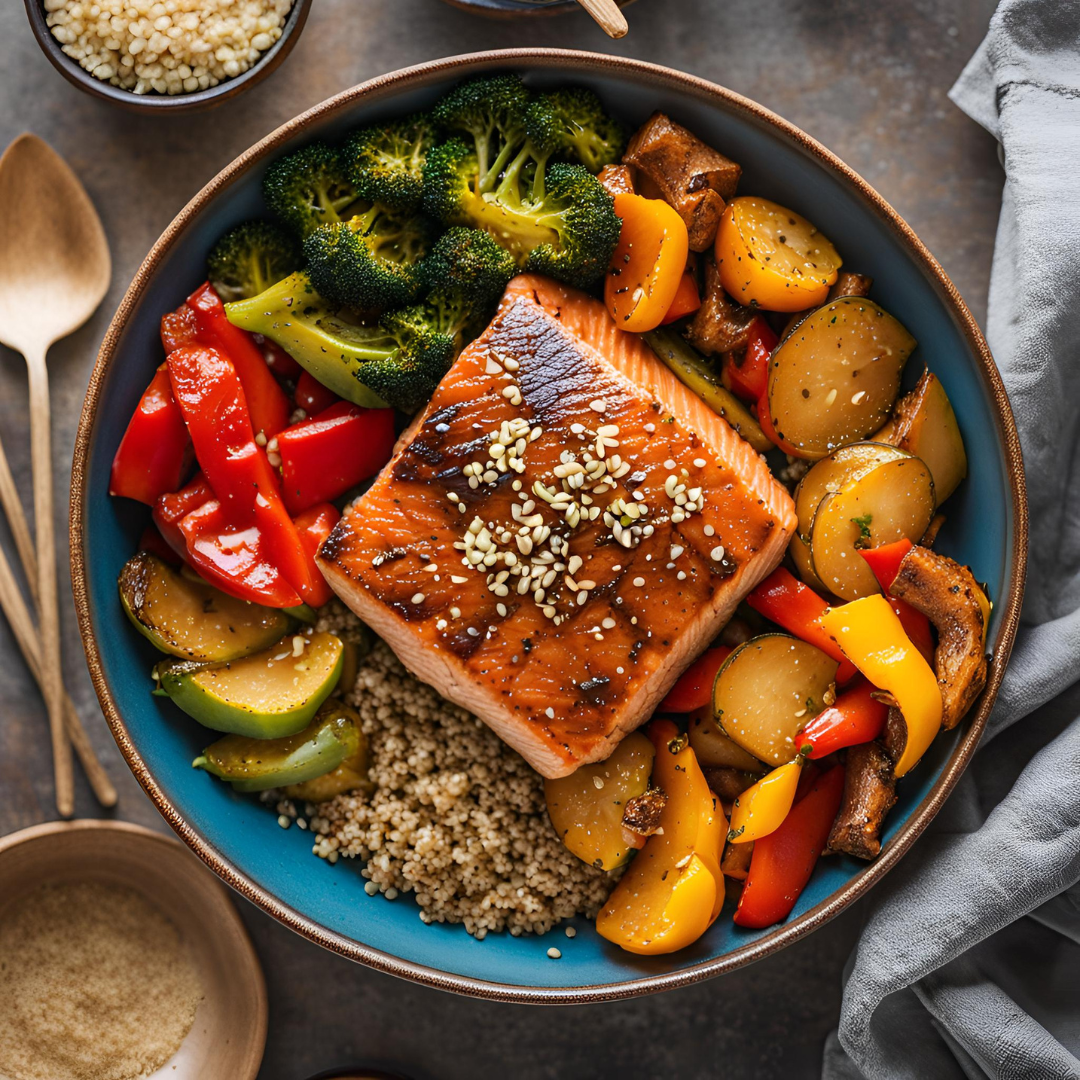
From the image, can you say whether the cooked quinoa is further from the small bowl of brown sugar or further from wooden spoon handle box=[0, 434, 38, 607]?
wooden spoon handle box=[0, 434, 38, 607]

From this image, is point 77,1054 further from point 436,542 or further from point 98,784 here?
point 436,542

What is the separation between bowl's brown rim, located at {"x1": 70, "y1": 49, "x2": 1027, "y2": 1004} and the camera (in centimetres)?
249

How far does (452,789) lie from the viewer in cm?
267

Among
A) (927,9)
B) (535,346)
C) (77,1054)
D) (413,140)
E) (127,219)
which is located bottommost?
(77,1054)

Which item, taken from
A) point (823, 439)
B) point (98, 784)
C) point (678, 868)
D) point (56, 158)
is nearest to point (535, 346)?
point (823, 439)

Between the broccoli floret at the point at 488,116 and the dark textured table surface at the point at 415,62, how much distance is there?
1.78 feet

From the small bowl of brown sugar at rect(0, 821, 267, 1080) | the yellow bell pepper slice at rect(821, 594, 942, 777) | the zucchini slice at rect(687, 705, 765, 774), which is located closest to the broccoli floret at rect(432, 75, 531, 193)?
the yellow bell pepper slice at rect(821, 594, 942, 777)

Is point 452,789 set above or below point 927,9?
below

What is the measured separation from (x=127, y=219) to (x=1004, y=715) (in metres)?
3.12

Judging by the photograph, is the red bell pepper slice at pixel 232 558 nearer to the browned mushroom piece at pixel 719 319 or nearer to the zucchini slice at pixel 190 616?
the zucchini slice at pixel 190 616

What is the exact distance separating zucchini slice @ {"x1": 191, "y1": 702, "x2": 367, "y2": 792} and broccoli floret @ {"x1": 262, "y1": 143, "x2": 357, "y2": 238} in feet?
4.63

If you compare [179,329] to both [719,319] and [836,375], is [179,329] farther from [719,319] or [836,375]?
[836,375]

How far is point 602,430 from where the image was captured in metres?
2.46

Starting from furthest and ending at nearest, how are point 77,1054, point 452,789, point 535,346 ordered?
point 77,1054, point 452,789, point 535,346
